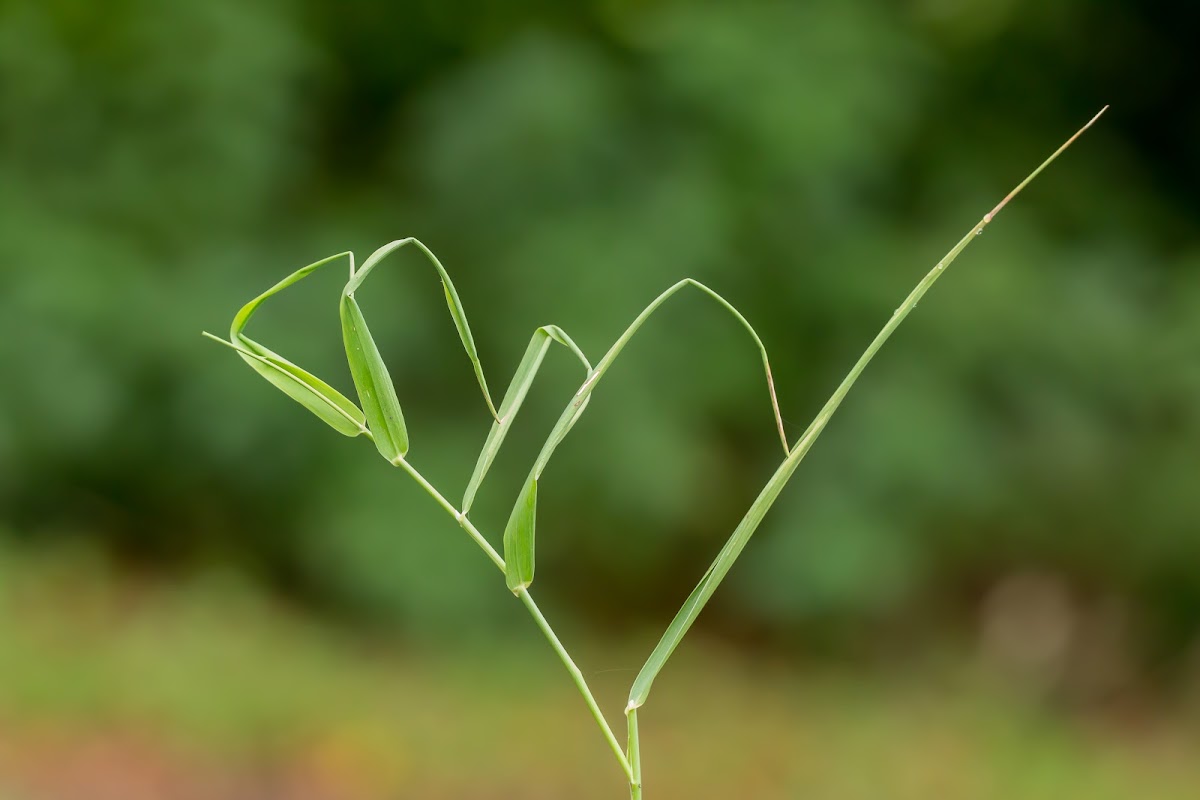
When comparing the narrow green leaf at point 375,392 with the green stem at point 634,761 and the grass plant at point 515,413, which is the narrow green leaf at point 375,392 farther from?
the green stem at point 634,761

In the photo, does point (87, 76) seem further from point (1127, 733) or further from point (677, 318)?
point (1127, 733)

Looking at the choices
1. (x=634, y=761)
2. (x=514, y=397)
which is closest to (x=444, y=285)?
(x=514, y=397)

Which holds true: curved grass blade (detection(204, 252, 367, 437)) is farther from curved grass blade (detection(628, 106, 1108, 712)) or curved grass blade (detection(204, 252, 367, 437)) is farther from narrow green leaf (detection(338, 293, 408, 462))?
curved grass blade (detection(628, 106, 1108, 712))

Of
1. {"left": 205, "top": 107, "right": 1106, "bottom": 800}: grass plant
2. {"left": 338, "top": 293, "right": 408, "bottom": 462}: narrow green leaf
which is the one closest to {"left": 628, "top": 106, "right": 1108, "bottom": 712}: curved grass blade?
{"left": 205, "top": 107, "right": 1106, "bottom": 800}: grass plant

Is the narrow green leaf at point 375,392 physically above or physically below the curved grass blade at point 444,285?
below

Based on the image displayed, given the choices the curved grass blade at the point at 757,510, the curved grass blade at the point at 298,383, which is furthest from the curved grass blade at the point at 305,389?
the curved grass blade at the point at 757,510

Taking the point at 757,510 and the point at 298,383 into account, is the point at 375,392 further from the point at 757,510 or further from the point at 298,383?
the point at 757,510

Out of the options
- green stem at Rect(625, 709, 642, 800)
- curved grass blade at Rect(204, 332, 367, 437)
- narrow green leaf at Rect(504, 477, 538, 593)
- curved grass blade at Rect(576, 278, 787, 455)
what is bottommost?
green stem at Rect(625, 709, 642, 800)

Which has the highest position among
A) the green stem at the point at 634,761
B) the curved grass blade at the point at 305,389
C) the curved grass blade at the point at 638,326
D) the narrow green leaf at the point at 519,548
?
the curved grass blade at the point at 638,326
